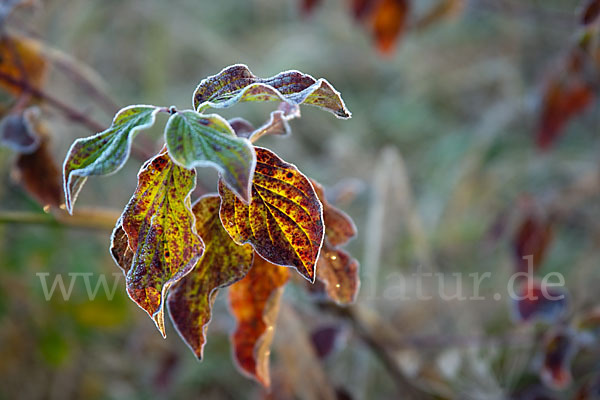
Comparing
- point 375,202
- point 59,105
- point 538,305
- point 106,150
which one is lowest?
point 375,202

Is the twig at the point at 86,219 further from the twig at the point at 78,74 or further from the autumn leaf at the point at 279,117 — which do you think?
the autumn leaf at the point at 279,117

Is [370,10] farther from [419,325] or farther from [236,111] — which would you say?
[236,111]

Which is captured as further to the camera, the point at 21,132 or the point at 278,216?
the point at 21,132

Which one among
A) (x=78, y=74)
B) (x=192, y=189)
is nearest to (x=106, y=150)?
(x=192, y=189)

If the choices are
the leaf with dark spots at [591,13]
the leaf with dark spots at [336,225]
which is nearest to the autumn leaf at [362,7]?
the leaf with dark spots at [591,13]

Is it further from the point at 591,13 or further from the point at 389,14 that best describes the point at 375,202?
the point at 591,13

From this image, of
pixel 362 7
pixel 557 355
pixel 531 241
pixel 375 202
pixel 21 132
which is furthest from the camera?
pixel 375 202

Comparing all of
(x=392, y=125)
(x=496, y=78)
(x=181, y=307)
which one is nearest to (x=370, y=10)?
(x=181, y=307)
